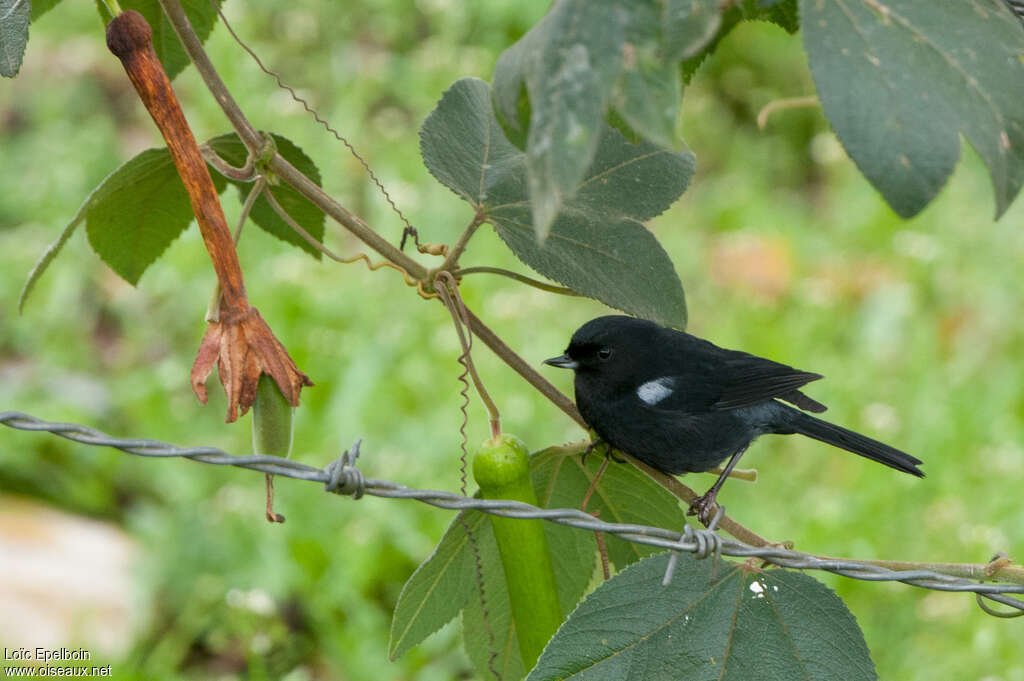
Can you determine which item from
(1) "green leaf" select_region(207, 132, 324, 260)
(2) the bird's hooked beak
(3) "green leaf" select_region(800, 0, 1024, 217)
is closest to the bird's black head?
(2) the bird's hooked beak

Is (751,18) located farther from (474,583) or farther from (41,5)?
(41,5)

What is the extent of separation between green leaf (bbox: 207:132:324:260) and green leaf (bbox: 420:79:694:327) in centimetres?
25

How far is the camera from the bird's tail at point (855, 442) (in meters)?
1.79

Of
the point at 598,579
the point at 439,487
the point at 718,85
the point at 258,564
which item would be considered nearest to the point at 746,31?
the point at 718,85

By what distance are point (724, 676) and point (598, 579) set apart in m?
0.50

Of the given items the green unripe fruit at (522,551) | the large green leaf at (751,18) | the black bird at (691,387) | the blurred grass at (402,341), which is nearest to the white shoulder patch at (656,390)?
the black bird at (691,387)

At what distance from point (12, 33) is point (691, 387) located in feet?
3.86

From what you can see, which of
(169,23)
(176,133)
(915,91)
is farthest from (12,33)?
(915,91)

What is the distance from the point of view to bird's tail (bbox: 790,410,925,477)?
1.79 metres

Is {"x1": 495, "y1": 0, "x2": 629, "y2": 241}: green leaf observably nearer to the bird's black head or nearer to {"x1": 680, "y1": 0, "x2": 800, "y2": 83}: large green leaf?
{"x1": 680, "y1": 0, "x2": 800, "y2": 83}: large green leaf

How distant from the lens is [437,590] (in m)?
1.20

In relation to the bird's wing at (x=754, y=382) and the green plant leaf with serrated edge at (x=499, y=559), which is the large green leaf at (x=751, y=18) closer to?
the green plant leaf with serrated edge at (x=499, y=559)

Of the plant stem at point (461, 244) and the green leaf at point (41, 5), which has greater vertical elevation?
the green leaf at point (41, 5)

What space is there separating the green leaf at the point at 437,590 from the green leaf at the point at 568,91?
632 millimetres
